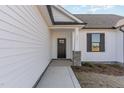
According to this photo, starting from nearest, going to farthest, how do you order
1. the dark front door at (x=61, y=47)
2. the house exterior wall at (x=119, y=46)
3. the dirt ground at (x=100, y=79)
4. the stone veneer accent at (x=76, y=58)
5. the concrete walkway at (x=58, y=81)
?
the concrete walkway at (x=58, y=81)
the dirt ground at (x=100, y=79)
the stone veneer accent at (x=76, y=58)
the house exterior wall at (x=119, y=46)
the dark front door at (x=61, y=47)

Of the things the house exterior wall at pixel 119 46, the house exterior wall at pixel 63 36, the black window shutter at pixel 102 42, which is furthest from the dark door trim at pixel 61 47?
the house exterior wall at pixel 119 46

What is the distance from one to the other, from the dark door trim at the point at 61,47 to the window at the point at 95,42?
277 cm

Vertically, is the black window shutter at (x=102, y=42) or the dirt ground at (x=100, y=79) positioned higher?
the black window shutter at (x=102, y=42)

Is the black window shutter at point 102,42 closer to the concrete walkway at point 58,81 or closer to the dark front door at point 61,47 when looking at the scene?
the dark front door at point 61,47

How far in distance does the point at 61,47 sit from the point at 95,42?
354 centimetres

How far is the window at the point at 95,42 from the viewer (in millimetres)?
19000

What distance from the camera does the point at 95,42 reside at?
1908 centimetres

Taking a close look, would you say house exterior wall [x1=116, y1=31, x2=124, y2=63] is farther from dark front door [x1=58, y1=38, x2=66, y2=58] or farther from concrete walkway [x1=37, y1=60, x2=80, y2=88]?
concrete walkway [x1=37, y1=60, x2=80, y2=88]

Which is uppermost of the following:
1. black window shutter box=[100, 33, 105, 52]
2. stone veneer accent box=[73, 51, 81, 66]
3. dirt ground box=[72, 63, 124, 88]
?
black window shutter box=[100, 33, 105, 52]

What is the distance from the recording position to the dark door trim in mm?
20859

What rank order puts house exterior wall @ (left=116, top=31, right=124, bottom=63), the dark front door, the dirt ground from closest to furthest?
1. the dirt ground
2. house exterior wall @ (left=116, top=31, right=124, bottom=63)
3. the dark front door

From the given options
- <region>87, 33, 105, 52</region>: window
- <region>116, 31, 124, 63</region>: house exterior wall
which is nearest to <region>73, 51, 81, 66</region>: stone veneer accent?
<region>87, 33, 105, 52</region>: window

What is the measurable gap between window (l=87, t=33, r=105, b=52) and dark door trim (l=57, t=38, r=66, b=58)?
2.77 m
